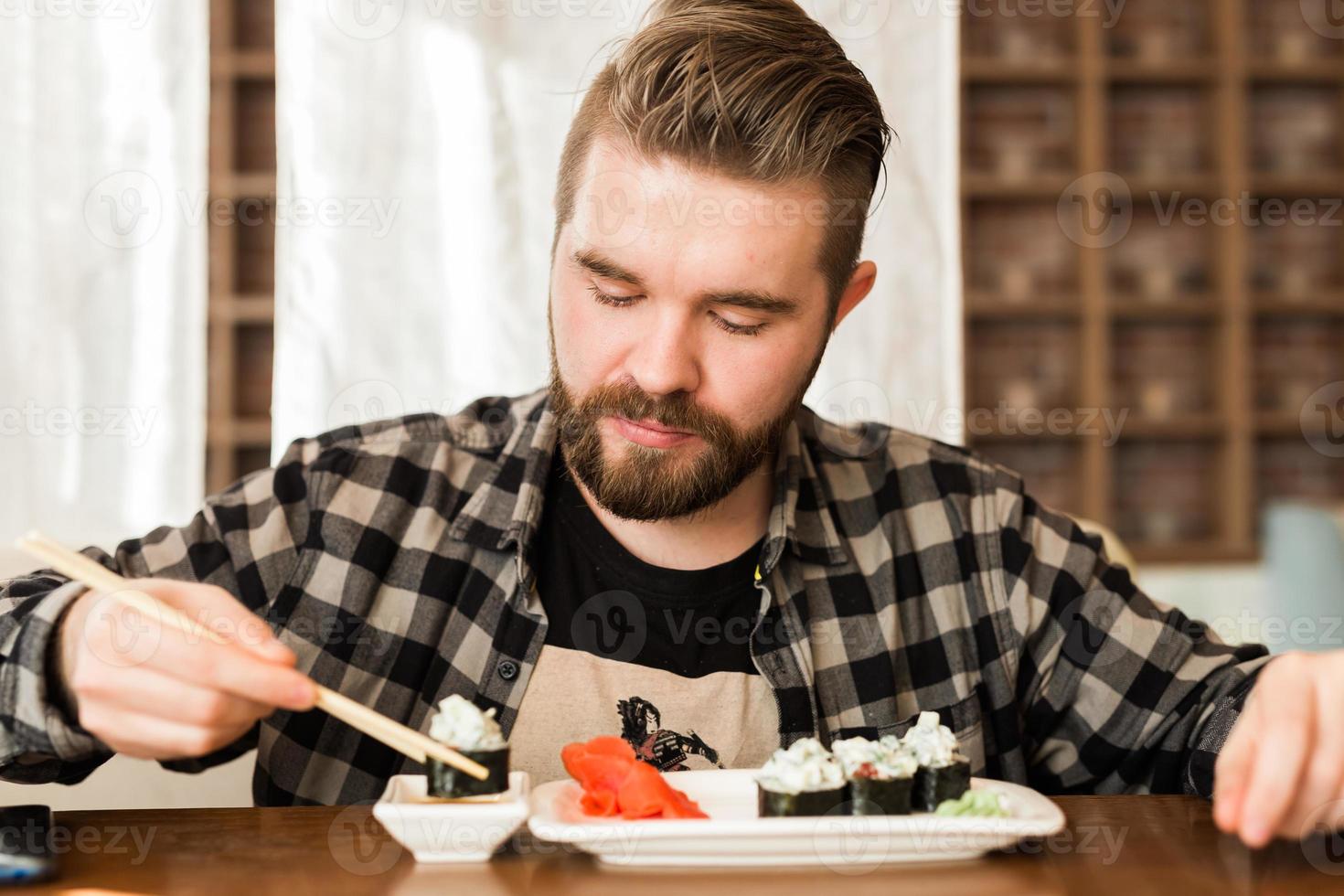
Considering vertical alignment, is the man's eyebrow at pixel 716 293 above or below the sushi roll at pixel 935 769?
above

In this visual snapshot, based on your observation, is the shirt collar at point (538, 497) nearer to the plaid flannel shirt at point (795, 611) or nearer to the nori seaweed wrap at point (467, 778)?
the plaid flannel shirt at point (795, 611)

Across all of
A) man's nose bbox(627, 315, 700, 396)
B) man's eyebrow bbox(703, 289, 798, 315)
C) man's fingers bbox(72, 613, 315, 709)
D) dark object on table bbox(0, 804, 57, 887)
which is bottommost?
dark object on table bbox(0, 804, 57, 887)

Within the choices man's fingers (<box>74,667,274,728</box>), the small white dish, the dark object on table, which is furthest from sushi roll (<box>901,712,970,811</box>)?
the dark object on table

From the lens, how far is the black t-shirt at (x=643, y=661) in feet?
4.67

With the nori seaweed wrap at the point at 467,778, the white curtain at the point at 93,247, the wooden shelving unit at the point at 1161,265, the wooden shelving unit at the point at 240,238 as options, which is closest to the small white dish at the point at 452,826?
the nori seaweed wrap at the point at 467,778

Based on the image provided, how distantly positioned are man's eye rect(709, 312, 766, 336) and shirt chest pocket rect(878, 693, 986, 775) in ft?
1.69

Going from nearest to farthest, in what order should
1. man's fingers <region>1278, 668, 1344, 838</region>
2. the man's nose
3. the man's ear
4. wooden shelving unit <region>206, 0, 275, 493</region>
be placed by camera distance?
man's fingers <region>1278, 668, 1344, 838</region>
the man's nose
the man's ear
wooden shelving unit <region>206, 0, 275, 493</region>

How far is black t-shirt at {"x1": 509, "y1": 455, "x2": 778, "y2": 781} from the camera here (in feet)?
4.67

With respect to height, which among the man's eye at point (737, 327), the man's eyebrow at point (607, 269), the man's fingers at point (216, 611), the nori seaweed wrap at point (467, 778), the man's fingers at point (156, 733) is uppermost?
the man's eyebrow at point (607, 269)

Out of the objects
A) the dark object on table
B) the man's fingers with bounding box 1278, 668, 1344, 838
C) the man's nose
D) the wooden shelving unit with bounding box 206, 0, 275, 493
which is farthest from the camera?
the wooden shelving unit with bounding box 206, 0, 275, 493

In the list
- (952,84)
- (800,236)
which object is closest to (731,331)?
(800,236)

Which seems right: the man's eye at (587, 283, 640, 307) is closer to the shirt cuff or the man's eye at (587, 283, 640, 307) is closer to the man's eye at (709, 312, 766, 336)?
the man's eye at (709, 312, 766, 336)

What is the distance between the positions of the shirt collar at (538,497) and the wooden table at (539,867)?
489mm

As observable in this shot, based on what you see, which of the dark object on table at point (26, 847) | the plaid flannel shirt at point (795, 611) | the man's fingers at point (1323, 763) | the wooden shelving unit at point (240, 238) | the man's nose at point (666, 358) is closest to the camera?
the dark object on table at point (26, 847)
